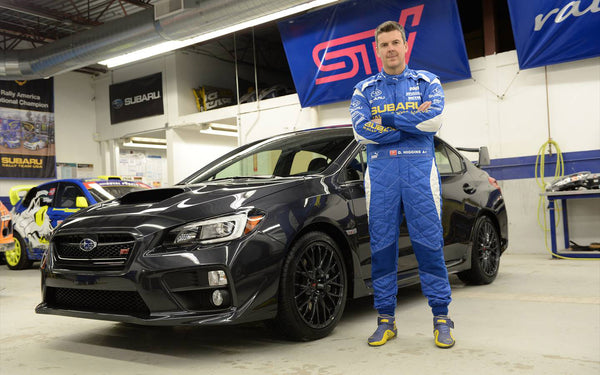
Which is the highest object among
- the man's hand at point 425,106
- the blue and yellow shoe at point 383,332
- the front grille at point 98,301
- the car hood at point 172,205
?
the man's hand at point 425,106

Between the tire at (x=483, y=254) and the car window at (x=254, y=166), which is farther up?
the car window at (x=254, y=166)

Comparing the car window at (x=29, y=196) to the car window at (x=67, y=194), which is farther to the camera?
the car window at (x=29, y=196)

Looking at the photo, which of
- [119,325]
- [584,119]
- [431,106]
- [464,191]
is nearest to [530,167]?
[584,119]

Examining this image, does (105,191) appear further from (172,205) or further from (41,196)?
(172,205)

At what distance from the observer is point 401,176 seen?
2916 mm

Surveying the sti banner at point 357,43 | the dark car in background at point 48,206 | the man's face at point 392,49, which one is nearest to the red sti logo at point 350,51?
the sti banner at point 357,43

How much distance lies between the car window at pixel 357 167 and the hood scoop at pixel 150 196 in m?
1.04

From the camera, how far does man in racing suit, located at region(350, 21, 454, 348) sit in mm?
2896

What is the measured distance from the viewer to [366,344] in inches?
116

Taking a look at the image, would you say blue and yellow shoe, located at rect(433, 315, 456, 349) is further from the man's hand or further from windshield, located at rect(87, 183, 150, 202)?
windshield, located at rect(87, 183, 150, 202)

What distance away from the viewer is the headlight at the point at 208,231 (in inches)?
107

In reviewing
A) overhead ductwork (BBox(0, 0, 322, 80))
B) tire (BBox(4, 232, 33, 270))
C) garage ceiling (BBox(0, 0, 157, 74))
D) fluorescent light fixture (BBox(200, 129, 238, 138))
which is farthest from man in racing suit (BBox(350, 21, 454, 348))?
fluorescent light fixture (BBox(200, 129, 238, 138))

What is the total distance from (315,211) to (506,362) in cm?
121

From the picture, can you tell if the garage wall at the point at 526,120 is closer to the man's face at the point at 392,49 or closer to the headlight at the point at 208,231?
the man's face at the point at 392,49
